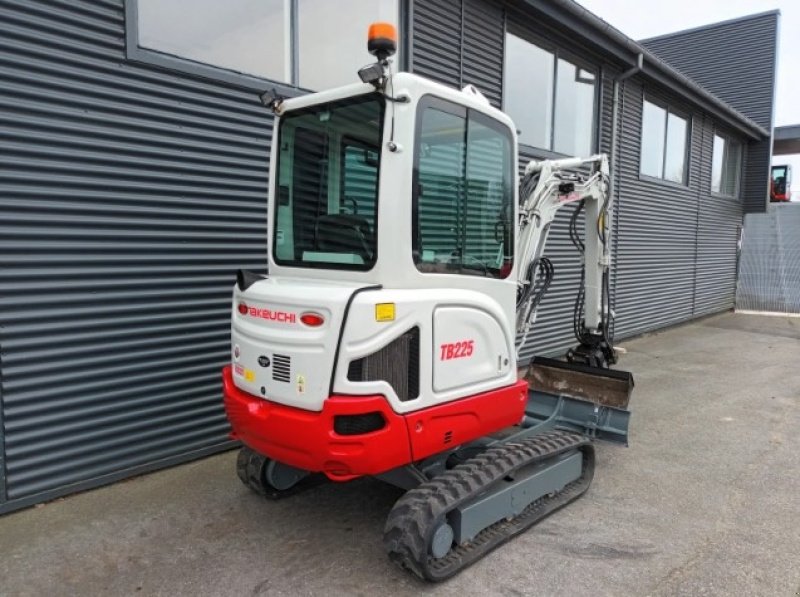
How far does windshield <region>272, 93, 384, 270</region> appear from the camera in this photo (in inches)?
122

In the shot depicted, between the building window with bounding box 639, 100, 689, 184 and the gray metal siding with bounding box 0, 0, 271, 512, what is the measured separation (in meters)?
8.66

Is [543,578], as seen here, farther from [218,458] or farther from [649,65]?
[649,65]

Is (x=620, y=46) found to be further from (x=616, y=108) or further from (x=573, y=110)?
(x=573, y=110)

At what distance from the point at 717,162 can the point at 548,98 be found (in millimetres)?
8757

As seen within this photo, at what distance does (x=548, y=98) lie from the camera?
27.7 ft

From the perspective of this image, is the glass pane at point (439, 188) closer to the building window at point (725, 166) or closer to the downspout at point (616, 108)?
the downspout at point (616, 108)

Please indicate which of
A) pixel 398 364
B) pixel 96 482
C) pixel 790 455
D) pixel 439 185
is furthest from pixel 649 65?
pixel 96 482

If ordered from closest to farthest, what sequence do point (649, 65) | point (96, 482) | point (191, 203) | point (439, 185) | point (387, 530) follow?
point (387, 530)
point (439, 185)
point (96, 482)
point (191, 203)
point (649, 65)

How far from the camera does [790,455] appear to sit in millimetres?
4969

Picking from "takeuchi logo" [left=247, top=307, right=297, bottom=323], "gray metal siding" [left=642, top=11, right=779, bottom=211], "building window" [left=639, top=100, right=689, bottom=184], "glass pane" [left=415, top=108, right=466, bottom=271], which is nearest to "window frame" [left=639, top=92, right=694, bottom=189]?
"building window" [left=639, top=100, right=689, bottom=184]

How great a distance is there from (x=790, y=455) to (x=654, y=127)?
819cm

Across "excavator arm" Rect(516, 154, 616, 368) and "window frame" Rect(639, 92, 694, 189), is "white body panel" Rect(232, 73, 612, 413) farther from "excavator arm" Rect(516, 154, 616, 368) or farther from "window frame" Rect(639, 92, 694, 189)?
"window frame" Rect(639, 92, 694, 189)

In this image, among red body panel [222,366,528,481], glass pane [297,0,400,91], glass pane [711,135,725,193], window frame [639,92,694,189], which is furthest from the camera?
glass pane [711,135,725,193]

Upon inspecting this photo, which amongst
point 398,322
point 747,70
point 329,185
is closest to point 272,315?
point 398,322
